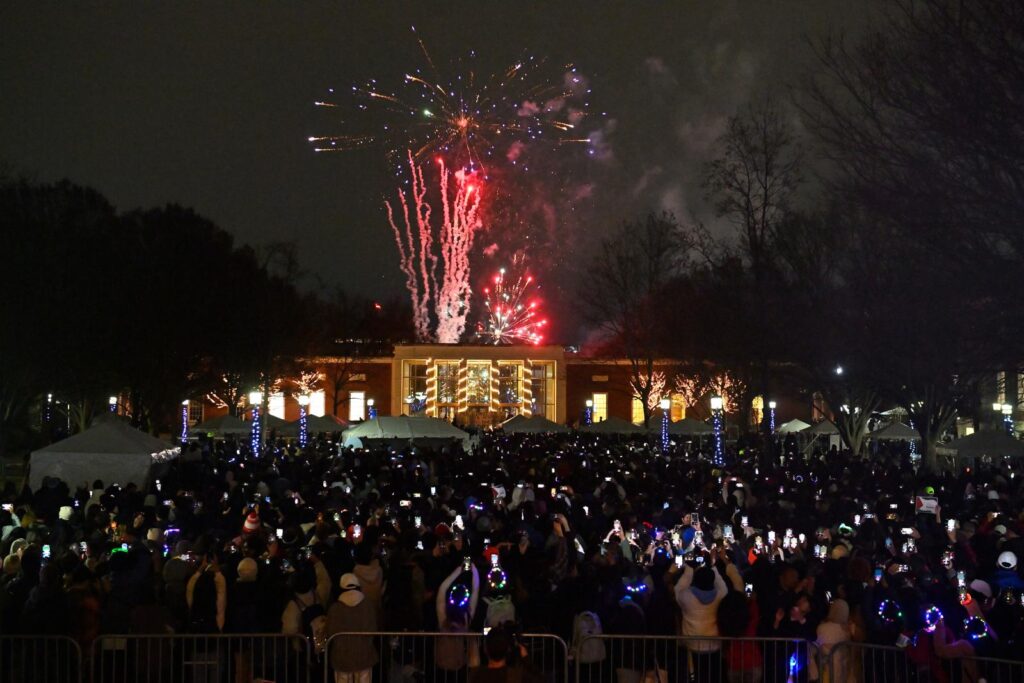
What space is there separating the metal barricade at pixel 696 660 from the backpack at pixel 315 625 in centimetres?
212

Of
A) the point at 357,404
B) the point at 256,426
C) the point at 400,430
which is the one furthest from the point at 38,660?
the point at 357,404

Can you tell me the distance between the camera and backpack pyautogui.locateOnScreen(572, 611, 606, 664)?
9.54 meters

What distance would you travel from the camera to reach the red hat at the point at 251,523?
14.8 metres

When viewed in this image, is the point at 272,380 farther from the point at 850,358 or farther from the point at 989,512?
the point at 989,512

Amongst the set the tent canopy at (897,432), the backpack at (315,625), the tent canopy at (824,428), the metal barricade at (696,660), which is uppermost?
the tent canopy at (824,428)

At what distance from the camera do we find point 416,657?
10.5 m

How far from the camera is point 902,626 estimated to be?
33.8 ft

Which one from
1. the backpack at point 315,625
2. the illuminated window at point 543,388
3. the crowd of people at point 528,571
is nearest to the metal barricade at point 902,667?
the crowd of people at point 528,571

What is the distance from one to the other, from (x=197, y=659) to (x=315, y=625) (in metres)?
1.02

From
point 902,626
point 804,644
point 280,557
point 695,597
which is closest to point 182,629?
point 280,557

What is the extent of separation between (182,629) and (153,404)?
3524cm

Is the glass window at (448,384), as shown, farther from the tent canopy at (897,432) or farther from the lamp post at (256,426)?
the tent canopy at (897,432)

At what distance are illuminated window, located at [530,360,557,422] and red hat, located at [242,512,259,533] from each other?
62536 millimetres

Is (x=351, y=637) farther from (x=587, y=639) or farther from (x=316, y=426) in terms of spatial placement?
(x=316, y=426)
